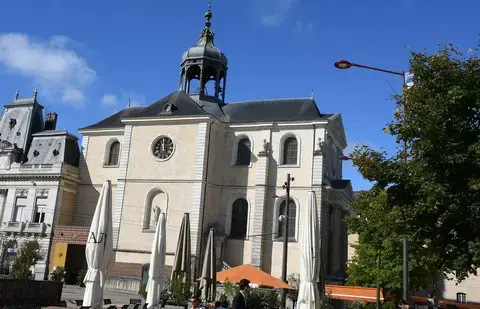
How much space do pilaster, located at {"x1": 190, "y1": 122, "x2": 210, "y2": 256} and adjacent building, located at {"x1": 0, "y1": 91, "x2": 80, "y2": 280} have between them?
11.5 m

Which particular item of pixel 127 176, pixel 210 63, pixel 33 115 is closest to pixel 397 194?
pixel 127 176

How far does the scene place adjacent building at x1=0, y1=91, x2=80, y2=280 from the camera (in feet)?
132

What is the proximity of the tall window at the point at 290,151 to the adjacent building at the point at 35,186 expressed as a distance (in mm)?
17304

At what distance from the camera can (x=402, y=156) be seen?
1398 cm

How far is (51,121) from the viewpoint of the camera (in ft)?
159

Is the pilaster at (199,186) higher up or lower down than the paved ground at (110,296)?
higher up

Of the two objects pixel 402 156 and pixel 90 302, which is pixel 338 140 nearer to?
pixel 402 156

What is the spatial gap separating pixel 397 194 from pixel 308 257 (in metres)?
2.99

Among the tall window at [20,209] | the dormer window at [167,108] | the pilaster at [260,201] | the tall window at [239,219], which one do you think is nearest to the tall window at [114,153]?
the dormer window at [167,108]

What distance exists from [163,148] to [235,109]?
7.10 m

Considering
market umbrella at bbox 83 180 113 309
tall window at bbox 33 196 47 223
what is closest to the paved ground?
market umbrella at bbox 83 180 113 309

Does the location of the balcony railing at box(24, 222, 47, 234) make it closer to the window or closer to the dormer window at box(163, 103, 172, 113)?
the dormer window at box(163, 103, 172, 113)

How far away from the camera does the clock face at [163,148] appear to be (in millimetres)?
38719

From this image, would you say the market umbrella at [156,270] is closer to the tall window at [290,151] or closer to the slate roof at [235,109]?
the tall window at [290,151]
